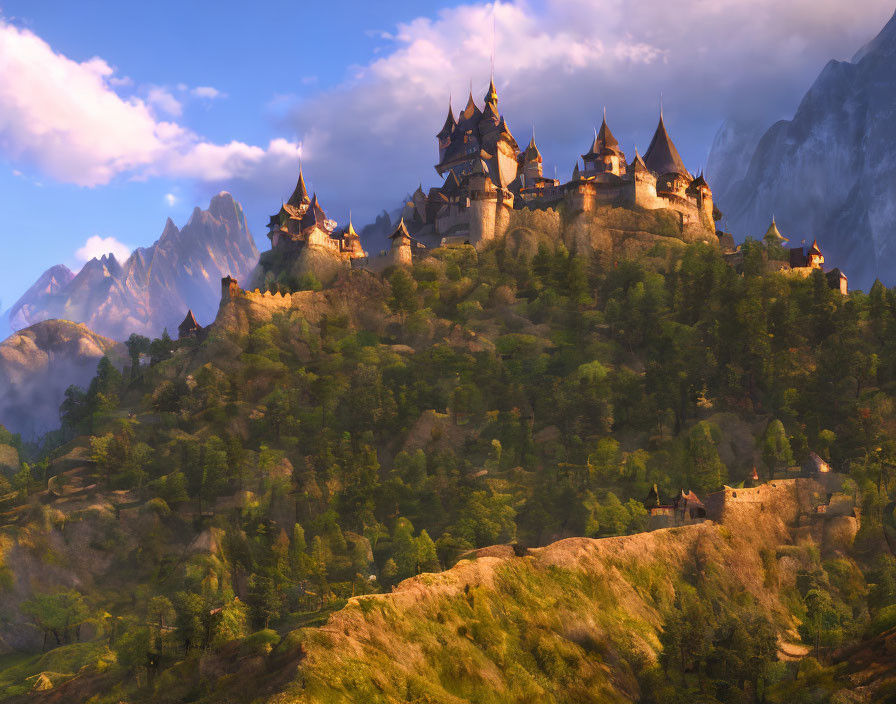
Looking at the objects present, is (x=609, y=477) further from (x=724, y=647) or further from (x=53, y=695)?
(x=53, y=695)

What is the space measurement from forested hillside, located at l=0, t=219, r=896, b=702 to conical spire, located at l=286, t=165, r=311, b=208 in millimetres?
27245

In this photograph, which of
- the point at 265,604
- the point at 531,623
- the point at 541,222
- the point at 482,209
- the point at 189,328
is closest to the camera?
the point at 531,623

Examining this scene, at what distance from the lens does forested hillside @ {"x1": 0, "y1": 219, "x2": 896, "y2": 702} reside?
60719 millimetres

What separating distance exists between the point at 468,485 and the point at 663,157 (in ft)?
227

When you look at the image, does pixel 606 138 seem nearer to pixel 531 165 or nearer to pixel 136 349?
pixel 531 165

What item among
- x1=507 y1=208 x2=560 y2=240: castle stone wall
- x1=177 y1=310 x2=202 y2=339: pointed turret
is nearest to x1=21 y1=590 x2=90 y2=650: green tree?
x1=177 y1=310 x2=202 y2=339: pointed turret

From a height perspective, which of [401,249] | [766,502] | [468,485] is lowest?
[766,502]

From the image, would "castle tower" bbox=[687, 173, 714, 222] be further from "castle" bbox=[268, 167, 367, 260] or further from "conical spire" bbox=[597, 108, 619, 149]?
"castle" bbox=[268, 167, 367, 260]

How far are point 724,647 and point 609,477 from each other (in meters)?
30.6

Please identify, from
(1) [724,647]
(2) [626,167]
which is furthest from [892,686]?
(2) [626,167]

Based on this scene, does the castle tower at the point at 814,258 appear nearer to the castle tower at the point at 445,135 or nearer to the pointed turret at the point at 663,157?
the pointed turret at the point at 663,157

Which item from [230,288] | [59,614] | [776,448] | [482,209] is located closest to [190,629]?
[59,614]

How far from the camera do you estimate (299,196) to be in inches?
5827

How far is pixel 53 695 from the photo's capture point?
201ft
